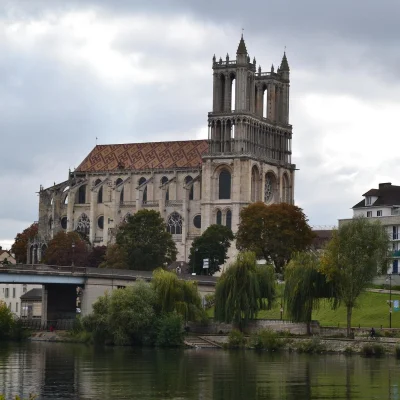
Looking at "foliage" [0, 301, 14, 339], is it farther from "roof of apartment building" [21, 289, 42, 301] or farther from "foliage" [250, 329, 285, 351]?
"roof of apartment building" [21, 289, 42, 301]

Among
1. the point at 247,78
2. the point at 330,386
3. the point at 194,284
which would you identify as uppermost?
the point at 247,78

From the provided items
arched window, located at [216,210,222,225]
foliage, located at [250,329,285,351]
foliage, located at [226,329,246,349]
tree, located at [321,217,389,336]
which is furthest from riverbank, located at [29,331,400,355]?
arched window, located at [216,210,222,225]

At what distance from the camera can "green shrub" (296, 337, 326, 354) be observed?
96750 millimetres

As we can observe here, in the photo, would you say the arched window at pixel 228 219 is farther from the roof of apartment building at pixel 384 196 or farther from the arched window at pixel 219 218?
the roof of apartment building at pixel 384 196

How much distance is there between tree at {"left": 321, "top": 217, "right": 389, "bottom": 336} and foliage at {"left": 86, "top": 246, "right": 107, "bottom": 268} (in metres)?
79.7

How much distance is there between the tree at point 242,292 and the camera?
107062 mm

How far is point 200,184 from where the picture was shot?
19375 centimetres

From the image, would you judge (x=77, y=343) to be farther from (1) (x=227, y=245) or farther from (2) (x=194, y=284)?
(1) (x=227, y=245)

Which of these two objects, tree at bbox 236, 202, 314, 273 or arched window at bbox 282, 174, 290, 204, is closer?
tree at bbox 236, 202, 314, 273

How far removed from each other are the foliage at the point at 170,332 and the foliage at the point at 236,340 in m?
3.81

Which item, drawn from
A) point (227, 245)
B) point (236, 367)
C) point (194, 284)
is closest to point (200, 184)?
point (227, 245)

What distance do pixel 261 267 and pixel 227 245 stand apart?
60019mm

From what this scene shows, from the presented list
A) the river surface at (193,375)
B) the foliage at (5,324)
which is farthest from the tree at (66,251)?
the river surface at (193,375)

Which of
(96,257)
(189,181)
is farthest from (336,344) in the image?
(189,181)
